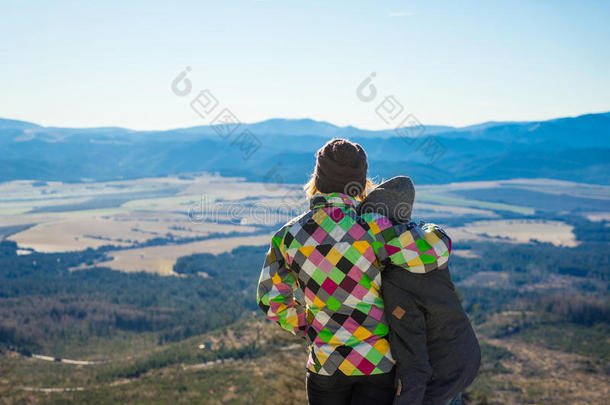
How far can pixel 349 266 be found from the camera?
307 centimetres

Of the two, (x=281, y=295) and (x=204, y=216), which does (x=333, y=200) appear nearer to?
(x=281, y=295)

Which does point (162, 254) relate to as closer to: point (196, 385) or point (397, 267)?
point (196, 385)

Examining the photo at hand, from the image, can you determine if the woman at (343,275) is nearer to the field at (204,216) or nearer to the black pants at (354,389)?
the black pants at (354,389)

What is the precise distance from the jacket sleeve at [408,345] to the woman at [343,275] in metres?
0.08

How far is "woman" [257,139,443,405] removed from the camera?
3039 mm

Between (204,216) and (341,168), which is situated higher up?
(341,168)

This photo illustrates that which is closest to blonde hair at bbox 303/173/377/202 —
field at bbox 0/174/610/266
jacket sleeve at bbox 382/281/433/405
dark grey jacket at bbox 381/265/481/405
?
dark grey jacket at bbox 381/265/481/405

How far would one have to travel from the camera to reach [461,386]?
3107mm

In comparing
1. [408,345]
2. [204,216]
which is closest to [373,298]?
[408,345]

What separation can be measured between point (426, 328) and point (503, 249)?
104 meters

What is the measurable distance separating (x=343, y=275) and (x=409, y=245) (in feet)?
1.32

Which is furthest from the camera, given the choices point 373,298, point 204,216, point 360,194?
point 204,216

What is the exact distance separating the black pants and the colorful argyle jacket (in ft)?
0.13

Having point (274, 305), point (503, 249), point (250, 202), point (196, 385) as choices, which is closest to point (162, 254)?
point (250, 202)
